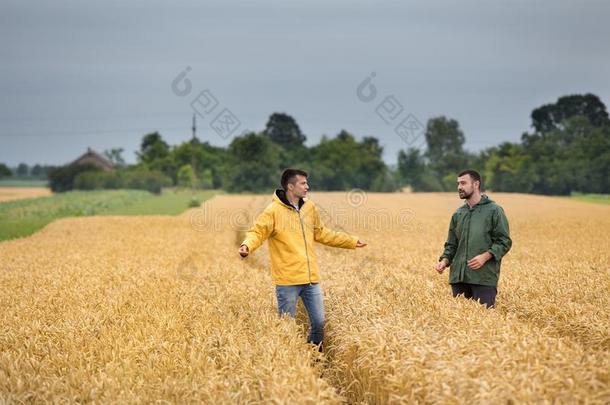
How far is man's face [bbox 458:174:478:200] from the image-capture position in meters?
7.25

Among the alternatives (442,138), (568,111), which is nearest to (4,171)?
(442,138)

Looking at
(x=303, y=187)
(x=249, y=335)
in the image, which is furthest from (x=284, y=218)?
(x=249, y=335)

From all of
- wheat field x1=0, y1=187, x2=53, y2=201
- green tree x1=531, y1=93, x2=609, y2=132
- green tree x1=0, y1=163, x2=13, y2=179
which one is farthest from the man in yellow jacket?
green tree x1=0, y1=163, x2=13, y2=179

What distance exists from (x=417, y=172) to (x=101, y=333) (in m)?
78.8

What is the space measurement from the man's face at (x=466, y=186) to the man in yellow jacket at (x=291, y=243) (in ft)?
6.18

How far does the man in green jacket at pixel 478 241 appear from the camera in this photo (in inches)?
285

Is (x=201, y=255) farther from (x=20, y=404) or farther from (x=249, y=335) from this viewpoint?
(x=20, y=404)

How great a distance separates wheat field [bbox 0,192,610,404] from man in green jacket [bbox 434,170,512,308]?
1.47 feet

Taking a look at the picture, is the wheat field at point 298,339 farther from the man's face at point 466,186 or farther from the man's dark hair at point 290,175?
the man's dark hair at point 290,175

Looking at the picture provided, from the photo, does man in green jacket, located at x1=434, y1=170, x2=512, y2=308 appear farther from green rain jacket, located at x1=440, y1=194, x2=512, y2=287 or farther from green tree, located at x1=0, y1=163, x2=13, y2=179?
green tree, located at x1=0, y1=163, x2=13, y2=179

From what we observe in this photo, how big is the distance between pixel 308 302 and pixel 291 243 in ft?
2.55

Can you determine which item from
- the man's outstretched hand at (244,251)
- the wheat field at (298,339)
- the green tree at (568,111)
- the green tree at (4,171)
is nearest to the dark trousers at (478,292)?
the wheat field at (298,339)

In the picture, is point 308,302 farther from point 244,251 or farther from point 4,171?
point 4,171

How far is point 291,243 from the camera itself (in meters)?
6.96
